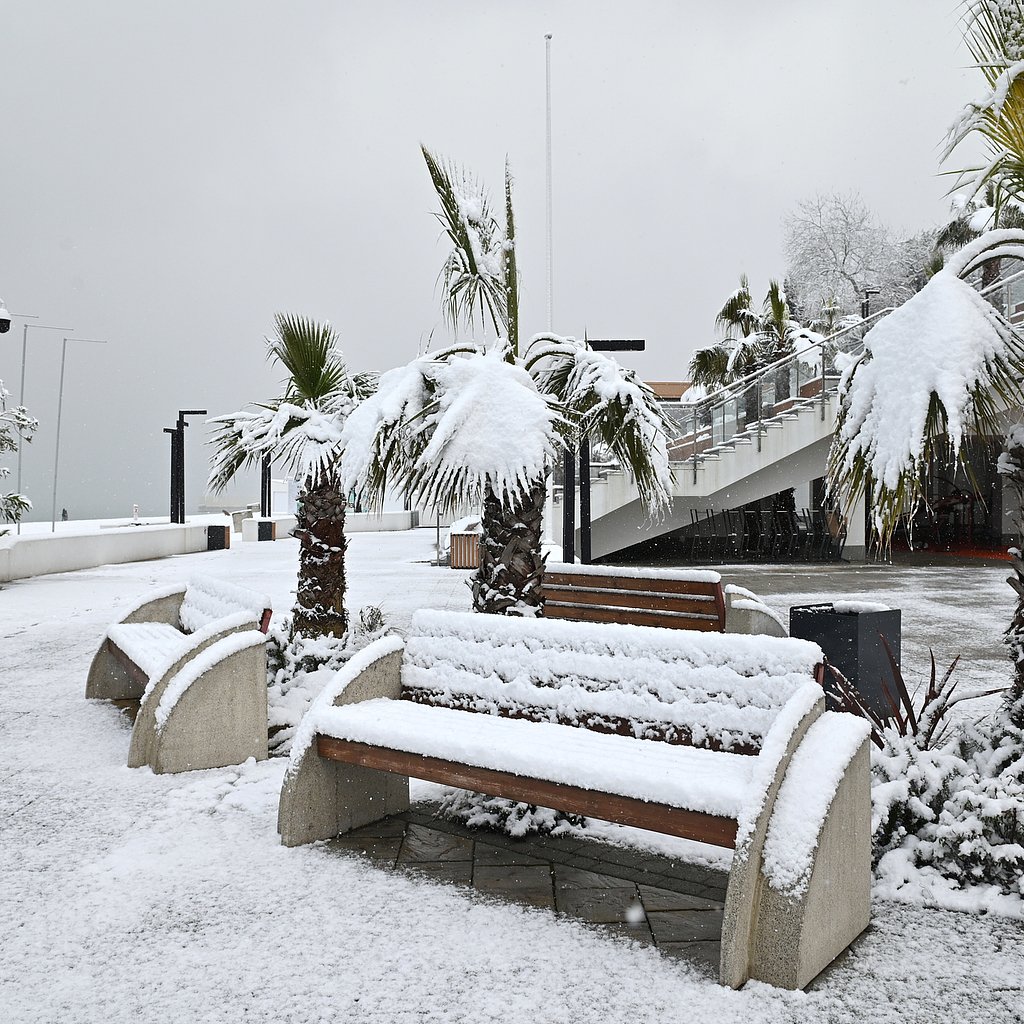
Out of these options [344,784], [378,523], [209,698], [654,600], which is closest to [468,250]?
[654,600]

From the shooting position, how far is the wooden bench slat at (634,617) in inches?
258

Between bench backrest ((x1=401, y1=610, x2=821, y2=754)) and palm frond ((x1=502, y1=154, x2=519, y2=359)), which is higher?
palm frond ((x1=502, y1=154, x2=519, y2=359))

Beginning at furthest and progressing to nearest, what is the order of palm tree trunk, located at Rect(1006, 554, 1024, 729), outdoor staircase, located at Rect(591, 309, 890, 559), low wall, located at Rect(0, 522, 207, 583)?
outdoor staircase, located at Rect(591, 309, 890, 559) → low wall, located at Rect(0, 522, 207, 583) → palm tree trunk, located at Rect(1006, 554, 1024, 729)

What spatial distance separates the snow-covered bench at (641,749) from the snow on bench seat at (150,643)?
1626 mm

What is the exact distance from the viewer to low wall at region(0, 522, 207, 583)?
1641 cm

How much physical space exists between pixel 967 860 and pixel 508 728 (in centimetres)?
188

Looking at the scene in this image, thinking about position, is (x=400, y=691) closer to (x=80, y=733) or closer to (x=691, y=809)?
(x=691, y=809)

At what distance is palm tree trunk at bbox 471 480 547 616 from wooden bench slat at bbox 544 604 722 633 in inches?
32.9

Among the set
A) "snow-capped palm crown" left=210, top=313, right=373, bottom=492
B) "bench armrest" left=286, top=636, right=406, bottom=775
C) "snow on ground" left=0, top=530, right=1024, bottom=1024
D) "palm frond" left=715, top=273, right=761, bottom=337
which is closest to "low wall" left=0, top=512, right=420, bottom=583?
"snow-capped palm crown" left=210, top=313, right=373, bottom=492

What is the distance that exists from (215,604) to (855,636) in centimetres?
412

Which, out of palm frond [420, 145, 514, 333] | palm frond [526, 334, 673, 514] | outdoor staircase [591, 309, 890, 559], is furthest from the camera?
outdoor staircase [591, 309, 890, 559]

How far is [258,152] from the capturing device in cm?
9106

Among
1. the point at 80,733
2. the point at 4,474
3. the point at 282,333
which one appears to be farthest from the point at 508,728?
the point at 4,474

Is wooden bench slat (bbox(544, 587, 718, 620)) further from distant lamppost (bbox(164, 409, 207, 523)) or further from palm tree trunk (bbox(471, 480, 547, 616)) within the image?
distant lamppost (bbox(164, 409, 207, 523))
